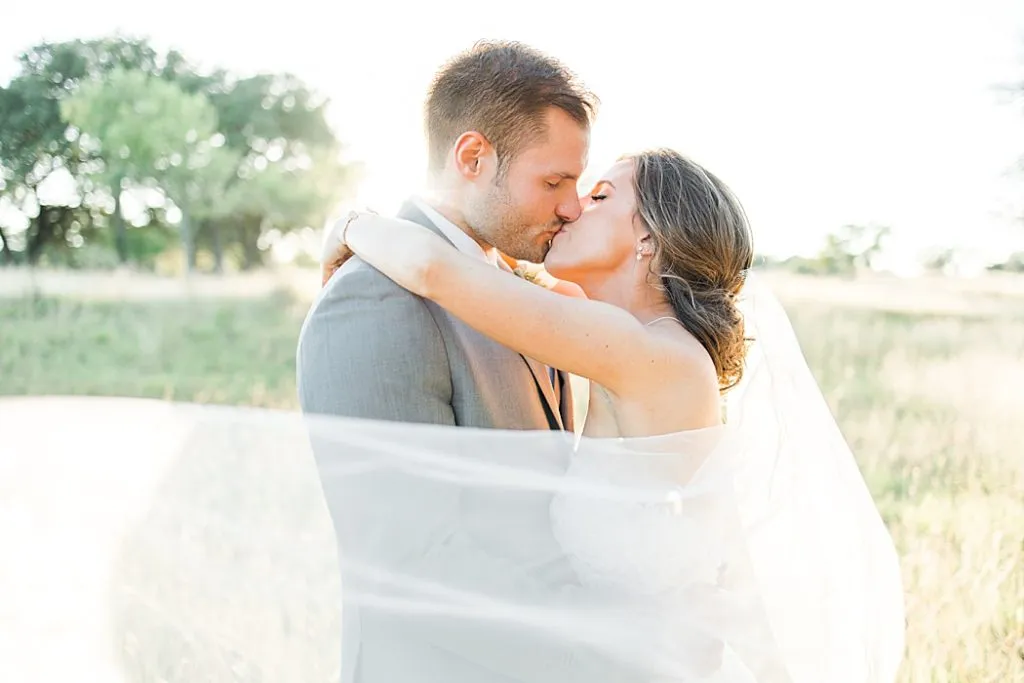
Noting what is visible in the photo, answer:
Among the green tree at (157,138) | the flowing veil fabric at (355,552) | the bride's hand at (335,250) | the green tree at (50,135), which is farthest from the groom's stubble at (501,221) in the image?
the green tree at (157,138)

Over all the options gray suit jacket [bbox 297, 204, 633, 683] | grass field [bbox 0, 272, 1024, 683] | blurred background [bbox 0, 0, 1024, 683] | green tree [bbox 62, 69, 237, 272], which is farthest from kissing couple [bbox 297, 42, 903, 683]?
green tree [bbox 62, 69, 237, 272]

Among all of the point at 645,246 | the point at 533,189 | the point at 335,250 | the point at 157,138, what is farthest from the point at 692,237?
the point at 157,138

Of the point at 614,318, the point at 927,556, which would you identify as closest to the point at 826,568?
the point at 614,318

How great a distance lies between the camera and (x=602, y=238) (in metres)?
2.94

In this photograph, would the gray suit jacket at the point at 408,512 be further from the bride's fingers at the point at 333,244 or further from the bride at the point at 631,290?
the bride's fingers at the point at 333,244

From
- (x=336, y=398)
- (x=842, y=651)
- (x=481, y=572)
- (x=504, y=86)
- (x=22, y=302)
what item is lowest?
(x=22, y=302)

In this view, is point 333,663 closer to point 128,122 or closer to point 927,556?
point 927,556

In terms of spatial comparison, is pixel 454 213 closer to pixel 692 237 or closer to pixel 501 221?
pixel 501 221

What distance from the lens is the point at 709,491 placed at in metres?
2.75

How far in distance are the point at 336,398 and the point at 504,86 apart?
3.24 ft

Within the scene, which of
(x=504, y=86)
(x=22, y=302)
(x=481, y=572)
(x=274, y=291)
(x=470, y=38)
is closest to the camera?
(x=481, y=572)

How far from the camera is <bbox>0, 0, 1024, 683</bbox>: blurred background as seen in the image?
631 cm

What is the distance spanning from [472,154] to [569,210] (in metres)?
0.32

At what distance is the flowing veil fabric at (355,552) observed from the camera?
2416 mm
